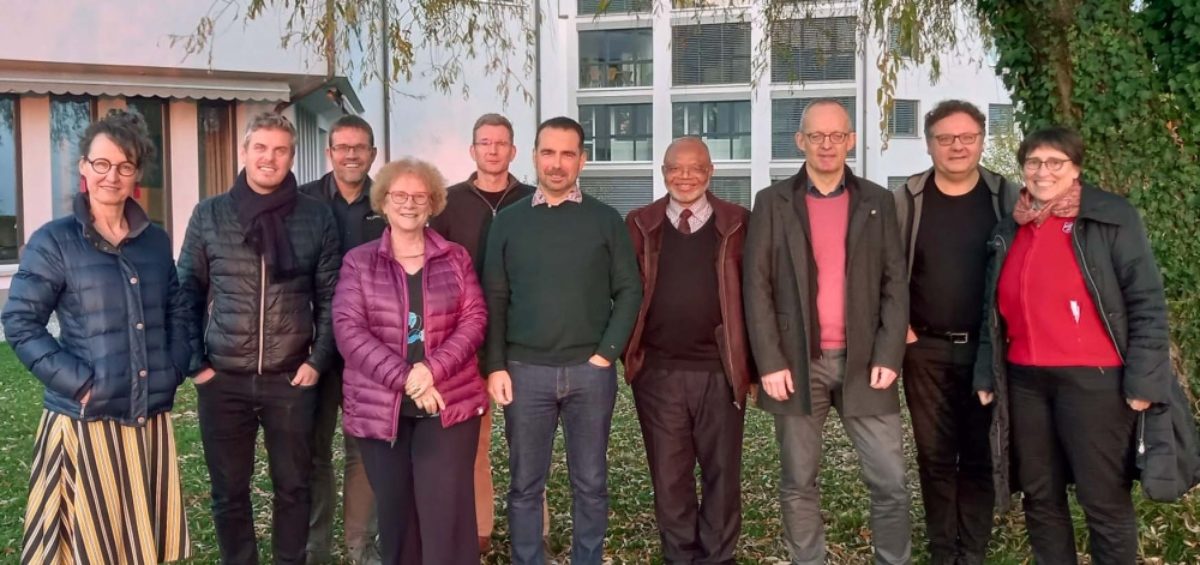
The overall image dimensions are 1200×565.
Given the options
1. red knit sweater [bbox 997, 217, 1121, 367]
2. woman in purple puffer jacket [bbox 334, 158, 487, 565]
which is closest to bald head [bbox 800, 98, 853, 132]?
red knit sweater [bbox 997, 217, 1121, 367]

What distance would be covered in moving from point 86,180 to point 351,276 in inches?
38.9

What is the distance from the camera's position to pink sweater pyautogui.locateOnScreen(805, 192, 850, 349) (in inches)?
165

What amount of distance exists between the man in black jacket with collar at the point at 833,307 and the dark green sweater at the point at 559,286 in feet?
1.82

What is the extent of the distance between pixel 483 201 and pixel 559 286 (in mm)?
741

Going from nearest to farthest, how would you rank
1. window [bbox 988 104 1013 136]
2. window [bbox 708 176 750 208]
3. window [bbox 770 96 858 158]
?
window [bbox 988 104 1013 136] → window [bbox 770 96 858 158] → window [bbox 708 176 750 208]

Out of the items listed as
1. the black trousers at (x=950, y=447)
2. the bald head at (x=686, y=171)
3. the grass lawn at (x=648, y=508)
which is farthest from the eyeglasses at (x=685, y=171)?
the grass lawn at (x=648, y=508)

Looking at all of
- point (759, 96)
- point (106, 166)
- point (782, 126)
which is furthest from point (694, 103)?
point (106, 166)

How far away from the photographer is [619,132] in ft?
133

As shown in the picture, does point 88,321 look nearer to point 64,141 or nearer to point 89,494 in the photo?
point 89,494

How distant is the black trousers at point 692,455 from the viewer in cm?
434

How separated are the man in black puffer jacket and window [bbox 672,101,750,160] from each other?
116 ft

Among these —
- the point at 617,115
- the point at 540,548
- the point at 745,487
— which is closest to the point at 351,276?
the point at 540,548

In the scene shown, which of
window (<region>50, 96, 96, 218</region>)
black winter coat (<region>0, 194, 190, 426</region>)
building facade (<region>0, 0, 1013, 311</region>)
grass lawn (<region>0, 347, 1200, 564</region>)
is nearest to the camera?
black winter coat (<region>0, 194, 190, 426</region>)

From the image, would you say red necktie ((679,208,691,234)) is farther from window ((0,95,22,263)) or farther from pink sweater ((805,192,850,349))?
window ((0,95,22,263))
